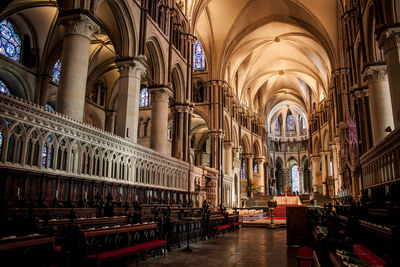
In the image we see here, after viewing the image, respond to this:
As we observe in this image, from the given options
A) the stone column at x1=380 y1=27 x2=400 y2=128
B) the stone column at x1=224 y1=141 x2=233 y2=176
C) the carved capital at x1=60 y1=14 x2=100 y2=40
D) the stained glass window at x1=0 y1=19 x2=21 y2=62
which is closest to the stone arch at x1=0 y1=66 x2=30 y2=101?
the stained glass window at x1=0 y1=19 x2=21 y2=62

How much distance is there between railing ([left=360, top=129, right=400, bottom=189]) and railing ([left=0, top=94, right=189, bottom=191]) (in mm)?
8933

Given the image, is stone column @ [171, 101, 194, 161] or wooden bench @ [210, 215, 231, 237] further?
stone column @ [171, 101, 194, 161]

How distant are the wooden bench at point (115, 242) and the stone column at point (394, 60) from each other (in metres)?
8.22

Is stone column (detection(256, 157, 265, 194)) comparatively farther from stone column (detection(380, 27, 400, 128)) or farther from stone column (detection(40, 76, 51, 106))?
stone column (detection(380, 27, 400, 128))

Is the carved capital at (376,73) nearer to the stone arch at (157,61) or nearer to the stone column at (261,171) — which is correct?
the stone arch at (157,61)

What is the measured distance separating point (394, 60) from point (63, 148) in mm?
10625

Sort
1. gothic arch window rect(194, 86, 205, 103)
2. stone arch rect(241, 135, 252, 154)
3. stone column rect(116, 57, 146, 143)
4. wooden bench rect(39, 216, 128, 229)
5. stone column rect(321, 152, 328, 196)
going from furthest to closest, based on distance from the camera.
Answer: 1. stone arch rect(241, 135, 252, 154)
2. stone column rect(321, 152, 328, 196)
3. gothic arch window rect(194, 86, 205, 103)
4. stone column rect(116, 57, 146, 143)
5. wooden bench rect(39, 216, 128, 229)

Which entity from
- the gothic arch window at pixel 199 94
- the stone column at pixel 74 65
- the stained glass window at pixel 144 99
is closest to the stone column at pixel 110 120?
the stained glass window at pixel 144 99

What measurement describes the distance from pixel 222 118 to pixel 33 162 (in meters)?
19.8

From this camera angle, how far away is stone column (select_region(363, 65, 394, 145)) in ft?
41.9

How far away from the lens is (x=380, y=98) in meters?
12.9

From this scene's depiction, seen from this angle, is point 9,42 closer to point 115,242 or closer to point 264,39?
point 115,242

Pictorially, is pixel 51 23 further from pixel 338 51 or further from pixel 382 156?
pixel 338 51

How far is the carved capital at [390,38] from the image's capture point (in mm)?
9891
